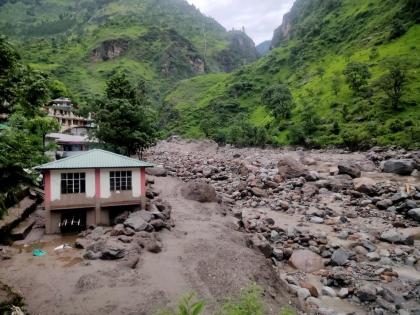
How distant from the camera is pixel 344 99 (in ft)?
225

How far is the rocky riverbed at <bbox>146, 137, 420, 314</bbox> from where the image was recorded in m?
16.1

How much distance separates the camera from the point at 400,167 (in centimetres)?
3578

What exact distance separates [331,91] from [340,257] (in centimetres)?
6208

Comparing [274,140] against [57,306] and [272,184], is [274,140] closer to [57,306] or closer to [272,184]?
[272,184]

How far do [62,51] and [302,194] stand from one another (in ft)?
523

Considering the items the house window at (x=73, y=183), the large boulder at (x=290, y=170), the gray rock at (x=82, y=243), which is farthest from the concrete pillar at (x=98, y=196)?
the large boulder at (x=290, y=170)

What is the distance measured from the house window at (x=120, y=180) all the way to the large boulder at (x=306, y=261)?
12561mm

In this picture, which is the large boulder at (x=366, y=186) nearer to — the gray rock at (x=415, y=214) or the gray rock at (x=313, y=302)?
the gray rock at (x=415, y=214)

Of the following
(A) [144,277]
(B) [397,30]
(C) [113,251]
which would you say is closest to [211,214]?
(C) [113,251]

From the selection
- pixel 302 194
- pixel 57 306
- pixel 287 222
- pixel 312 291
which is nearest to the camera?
pixel 57 306

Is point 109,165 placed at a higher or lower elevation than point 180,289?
higher

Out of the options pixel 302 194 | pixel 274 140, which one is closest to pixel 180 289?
pixel 302 194

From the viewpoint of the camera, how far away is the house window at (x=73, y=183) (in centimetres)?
2323

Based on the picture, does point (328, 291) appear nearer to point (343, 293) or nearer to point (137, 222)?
point (343, 293)
